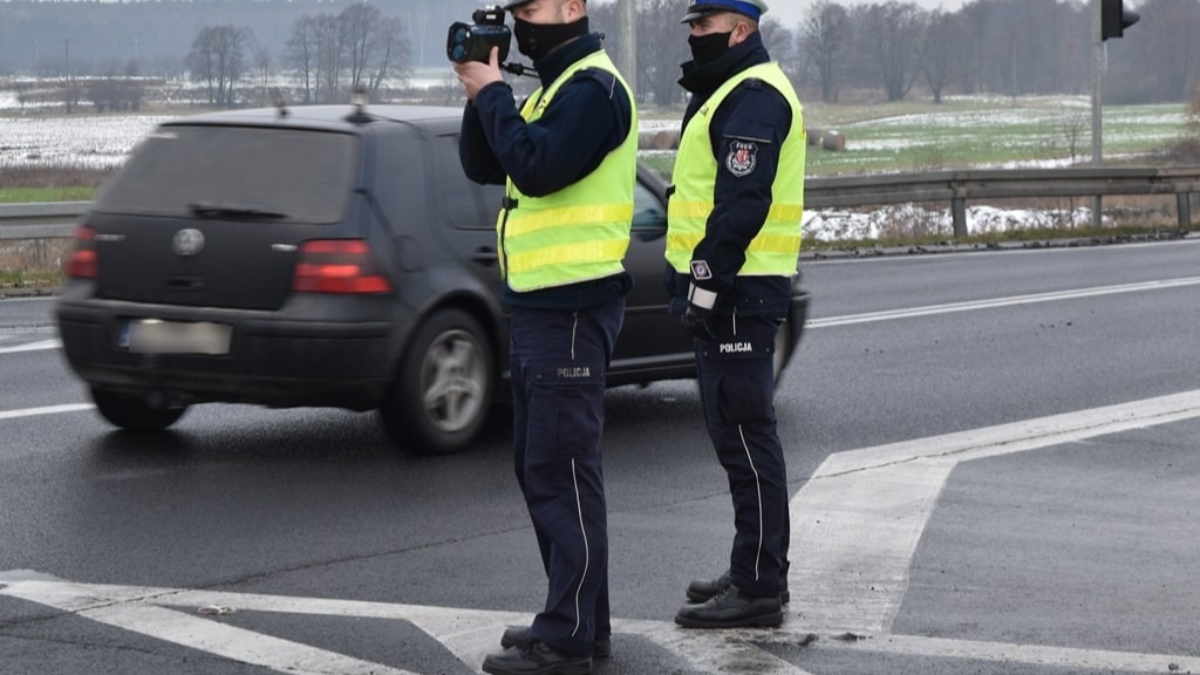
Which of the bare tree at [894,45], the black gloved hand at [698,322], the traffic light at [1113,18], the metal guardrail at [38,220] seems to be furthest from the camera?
the bare tree at [894,45]

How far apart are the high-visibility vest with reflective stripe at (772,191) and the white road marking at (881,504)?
1063 mm

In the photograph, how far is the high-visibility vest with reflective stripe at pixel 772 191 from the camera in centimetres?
634

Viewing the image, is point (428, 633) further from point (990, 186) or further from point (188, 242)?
point (990, 186)

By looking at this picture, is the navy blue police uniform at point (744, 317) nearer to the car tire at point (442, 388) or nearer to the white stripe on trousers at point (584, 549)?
the white stripe on trousers at point (584, 549)

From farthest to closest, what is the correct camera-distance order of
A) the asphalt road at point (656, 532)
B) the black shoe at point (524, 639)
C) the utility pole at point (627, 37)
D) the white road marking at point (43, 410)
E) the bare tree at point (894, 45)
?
the bare tree at point (894, 45) → the utility pole at point (627, 37) → the white road marking at point (43, 410) → the asphalt road at point (656, 532) → the black shoe at point (524, 639)

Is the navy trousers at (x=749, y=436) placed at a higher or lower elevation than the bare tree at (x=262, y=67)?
lower

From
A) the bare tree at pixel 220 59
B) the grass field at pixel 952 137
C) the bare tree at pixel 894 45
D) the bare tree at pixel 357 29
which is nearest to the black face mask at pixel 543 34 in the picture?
the grass field at pixel 952 137

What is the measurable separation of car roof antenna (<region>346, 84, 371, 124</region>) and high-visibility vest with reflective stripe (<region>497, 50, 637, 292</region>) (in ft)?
13.2

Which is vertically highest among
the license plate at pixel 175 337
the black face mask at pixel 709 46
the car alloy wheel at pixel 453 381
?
the black face mask at pixel 709 46

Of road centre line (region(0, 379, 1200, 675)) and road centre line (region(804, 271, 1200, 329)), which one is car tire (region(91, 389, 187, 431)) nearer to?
road centre line (region(0, 379, 1200, 675))

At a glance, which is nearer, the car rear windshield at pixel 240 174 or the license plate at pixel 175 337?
the license plate at pixel 175 337

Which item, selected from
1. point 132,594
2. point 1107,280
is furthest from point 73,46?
point 132,594

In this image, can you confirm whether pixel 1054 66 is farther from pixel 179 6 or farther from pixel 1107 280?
pixel 1107 280

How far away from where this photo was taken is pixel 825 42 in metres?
110
